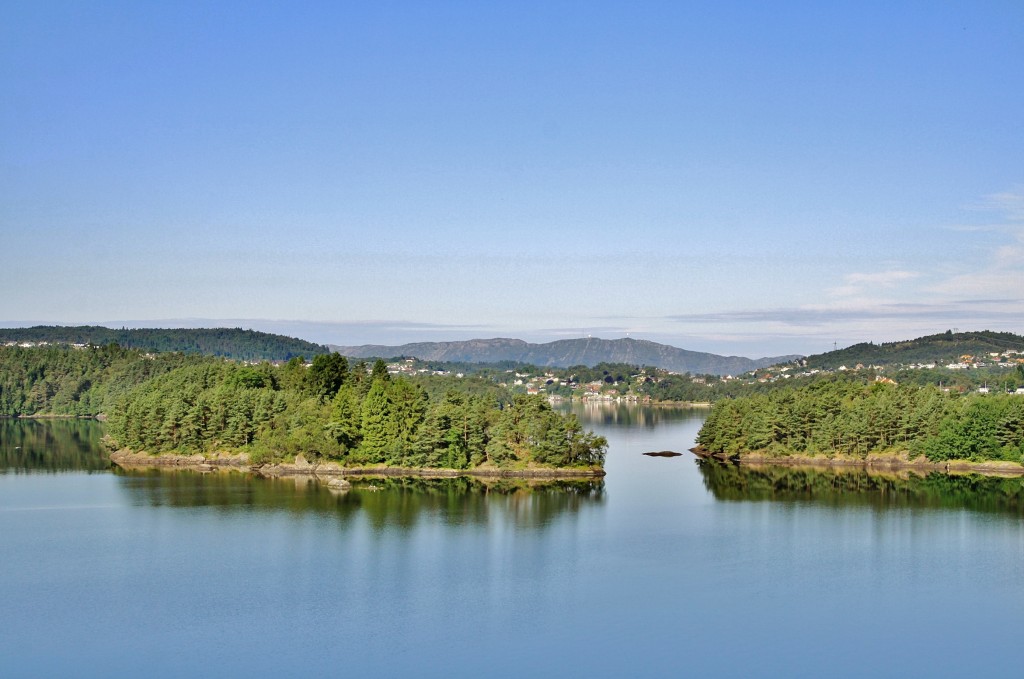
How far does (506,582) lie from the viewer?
107ft

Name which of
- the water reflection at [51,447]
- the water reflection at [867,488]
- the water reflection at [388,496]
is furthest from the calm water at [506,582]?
the water reflection at [51,447]

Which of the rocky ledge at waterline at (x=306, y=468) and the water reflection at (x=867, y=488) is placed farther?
the rocky ledge at waterline at (x=306, y=468)

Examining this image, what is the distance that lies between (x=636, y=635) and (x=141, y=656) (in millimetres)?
12747

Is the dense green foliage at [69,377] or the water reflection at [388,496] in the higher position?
the dense green foliage at [69,377]

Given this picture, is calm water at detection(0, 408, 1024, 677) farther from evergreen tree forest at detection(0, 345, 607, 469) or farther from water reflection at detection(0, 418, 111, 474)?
water reflection at detection(0, 418, 111, 474)

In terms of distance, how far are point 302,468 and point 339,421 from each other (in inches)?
139

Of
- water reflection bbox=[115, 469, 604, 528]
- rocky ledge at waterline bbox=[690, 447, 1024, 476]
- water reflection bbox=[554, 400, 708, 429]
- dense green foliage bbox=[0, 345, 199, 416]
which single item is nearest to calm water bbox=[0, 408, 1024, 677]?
water reflection bbox=[115, 469, 604, 528]

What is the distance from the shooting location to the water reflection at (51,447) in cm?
6456

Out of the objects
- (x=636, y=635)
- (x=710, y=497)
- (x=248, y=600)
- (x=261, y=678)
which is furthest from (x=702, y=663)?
(x=710, y=497)

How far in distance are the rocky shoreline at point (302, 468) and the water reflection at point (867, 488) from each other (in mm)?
9027

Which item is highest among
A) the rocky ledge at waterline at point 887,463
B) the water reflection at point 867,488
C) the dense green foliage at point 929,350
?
the dense green foliage at point 929,350

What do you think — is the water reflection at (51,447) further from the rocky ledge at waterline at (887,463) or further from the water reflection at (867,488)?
the rocky ledge at waterline at (887,463)

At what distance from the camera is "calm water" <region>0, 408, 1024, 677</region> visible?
2602 centimetres

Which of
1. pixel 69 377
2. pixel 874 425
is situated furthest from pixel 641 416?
pixel 69 377
